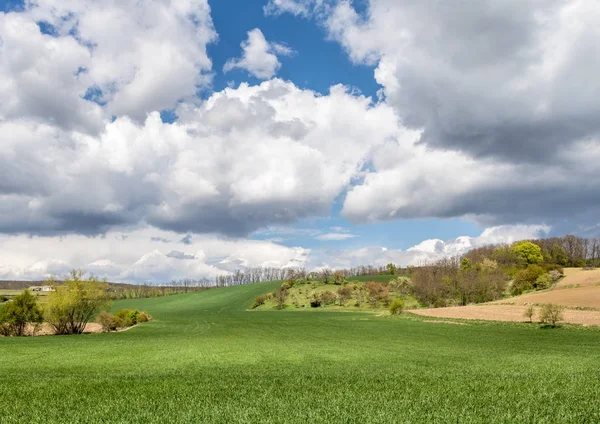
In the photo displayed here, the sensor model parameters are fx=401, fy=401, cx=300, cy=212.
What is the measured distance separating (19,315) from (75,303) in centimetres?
923

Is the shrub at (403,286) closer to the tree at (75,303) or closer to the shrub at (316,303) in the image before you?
the shrub at (316,303)

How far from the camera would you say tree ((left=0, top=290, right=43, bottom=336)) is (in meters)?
69.9

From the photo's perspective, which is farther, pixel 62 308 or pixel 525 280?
pixel 525 280

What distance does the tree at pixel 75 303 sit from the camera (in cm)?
7162

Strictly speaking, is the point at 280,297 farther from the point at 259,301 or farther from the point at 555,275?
the point at 555,275

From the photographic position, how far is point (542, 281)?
123250 mm

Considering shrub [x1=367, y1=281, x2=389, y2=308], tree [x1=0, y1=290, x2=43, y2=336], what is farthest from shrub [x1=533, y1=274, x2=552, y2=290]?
tree [x1=0, y1=290, x2=43, y2=336]

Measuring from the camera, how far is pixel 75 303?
72.2 meters

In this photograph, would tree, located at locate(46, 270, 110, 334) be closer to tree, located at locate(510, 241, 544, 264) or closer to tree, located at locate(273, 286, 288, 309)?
tree, located at locate(273, 286, 288, 309)

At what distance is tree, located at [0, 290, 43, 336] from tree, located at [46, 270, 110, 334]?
94.9 inches

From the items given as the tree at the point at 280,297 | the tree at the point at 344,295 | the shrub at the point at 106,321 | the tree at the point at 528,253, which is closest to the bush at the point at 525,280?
the tree at the point at 528,253

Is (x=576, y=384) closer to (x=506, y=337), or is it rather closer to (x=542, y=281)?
(x=506, y=337)

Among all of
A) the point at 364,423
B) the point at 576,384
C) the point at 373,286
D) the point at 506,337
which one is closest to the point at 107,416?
the point at 364,423

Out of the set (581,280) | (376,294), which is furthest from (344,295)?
(581,280)
